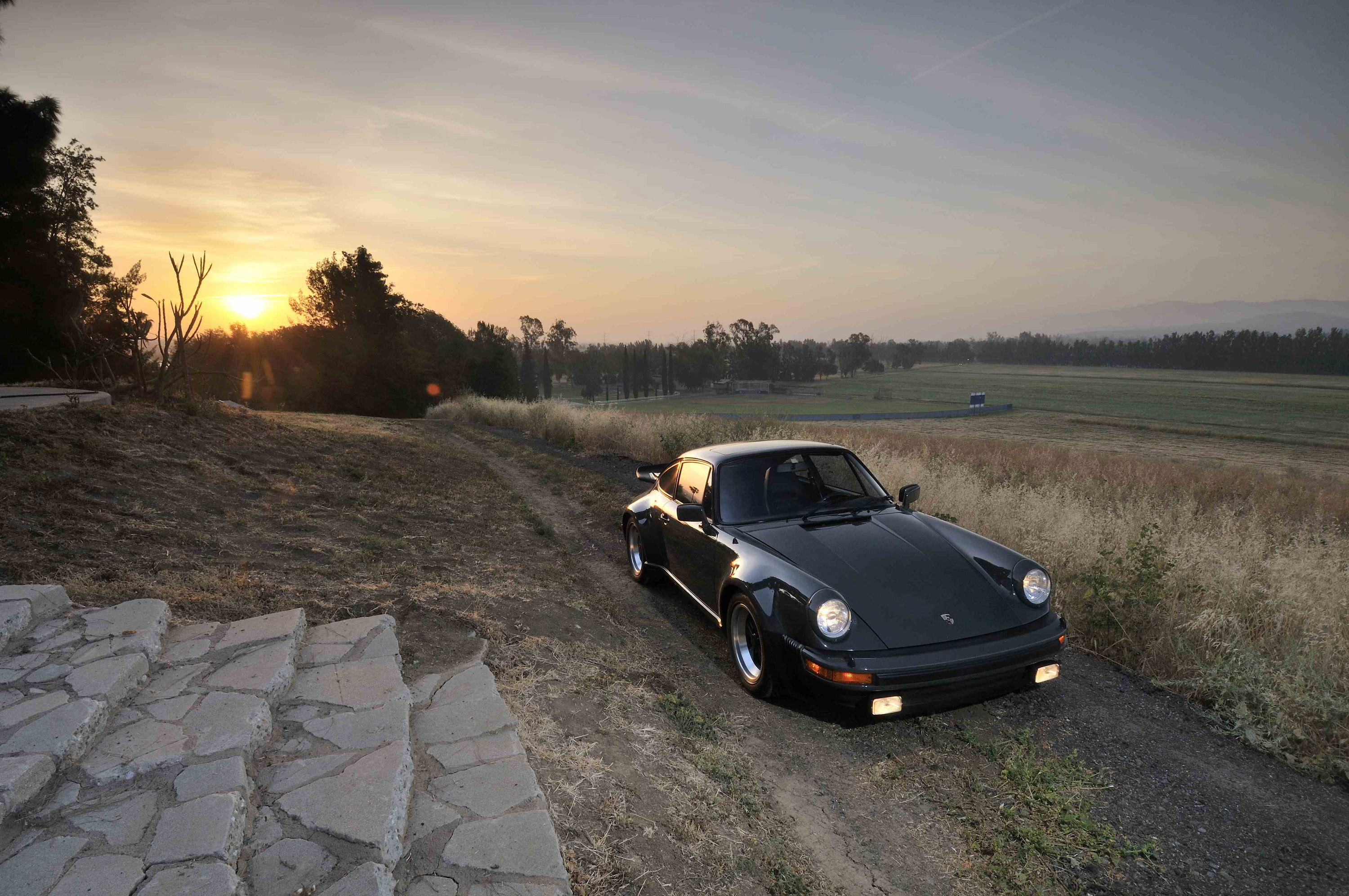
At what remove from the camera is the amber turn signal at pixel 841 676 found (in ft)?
10.4

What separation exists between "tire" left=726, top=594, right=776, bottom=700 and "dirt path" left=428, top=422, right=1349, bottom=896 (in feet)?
0.46

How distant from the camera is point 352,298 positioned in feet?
152

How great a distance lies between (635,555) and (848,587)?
308 centimetres

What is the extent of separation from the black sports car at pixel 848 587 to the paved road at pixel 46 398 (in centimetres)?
884

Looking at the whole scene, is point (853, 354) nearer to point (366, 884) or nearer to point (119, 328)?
point (119, 328)

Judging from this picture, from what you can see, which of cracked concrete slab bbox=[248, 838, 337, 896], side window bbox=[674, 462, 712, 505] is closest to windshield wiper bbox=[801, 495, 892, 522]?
side window bbox=[674, 462, 712, 505]

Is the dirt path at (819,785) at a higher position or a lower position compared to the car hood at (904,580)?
lower

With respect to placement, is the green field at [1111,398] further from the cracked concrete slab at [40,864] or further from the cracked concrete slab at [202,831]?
the cracked concrete slab at [40,864]

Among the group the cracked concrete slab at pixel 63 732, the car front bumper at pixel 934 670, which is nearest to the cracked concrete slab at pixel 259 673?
the cracked concrete slab at pixel 63 732

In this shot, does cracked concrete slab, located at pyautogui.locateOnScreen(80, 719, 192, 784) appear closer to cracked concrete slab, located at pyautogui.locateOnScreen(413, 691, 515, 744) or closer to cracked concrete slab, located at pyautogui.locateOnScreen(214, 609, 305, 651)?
cracked concrete slab, located at pyautogui.locateOnScreen(214, 609, 305, 651)

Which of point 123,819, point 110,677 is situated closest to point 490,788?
point 123,819

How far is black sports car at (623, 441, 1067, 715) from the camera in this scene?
3254 mm

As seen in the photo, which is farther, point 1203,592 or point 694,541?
point 1203,592

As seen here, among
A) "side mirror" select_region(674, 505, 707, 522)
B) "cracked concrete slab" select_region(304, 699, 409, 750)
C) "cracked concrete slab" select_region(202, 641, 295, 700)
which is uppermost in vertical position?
"side mirror" select_region(674, 505, 707, 522)
